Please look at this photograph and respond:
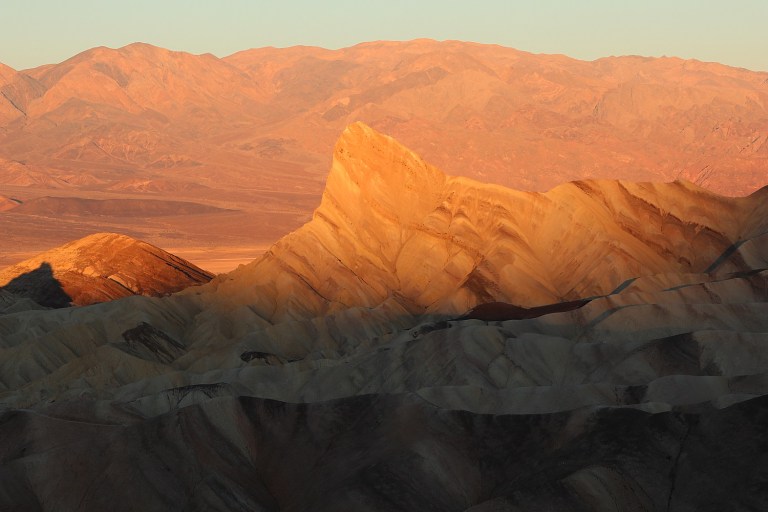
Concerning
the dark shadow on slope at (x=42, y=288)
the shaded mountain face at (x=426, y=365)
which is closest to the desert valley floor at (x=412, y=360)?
the shaded mountain face at (x=426, y=365)

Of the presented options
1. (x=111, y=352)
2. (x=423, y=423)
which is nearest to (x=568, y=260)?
(x=111, y=352)

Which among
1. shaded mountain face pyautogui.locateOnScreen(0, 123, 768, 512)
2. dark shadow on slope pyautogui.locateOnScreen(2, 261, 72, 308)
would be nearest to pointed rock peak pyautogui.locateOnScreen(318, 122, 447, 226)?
shaded mountain face pyautogui.locateOnScreen(0, 123, 768, 512)

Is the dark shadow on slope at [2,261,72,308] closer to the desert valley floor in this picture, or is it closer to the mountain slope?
the desert valley floor

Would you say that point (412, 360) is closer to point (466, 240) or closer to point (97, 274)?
point (466, 240)

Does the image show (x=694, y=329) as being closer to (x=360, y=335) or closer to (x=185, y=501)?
(x=360, y=335)

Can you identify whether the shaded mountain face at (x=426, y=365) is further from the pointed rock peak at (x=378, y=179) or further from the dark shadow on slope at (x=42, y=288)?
the dark shadow on slope at (x=42, y=288)
